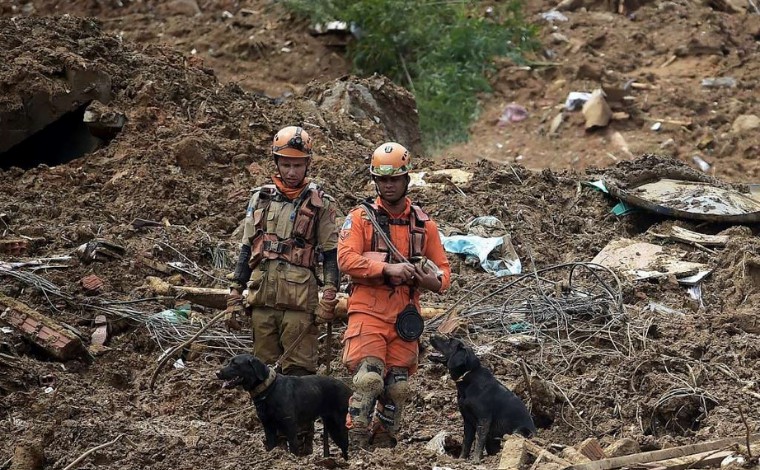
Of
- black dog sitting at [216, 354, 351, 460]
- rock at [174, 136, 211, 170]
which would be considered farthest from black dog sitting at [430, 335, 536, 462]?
rock at [174, 136, 211, 170]

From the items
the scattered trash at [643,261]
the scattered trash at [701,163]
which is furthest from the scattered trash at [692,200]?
the scattered trash at [701,163]

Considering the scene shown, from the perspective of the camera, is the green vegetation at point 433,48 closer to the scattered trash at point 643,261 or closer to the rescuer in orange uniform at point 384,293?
the scattered trash at point 643,261

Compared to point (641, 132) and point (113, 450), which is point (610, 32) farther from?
point (113, 450)

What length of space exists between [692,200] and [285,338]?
6.33 metres

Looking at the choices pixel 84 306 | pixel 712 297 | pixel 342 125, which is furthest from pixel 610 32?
pixel 84 306

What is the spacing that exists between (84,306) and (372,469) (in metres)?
4.39

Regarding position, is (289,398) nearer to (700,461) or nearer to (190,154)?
(700,461)

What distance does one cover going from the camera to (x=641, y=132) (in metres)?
18.7

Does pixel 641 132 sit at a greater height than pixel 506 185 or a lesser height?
lesser

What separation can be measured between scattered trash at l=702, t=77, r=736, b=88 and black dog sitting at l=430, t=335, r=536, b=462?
14.3 meters

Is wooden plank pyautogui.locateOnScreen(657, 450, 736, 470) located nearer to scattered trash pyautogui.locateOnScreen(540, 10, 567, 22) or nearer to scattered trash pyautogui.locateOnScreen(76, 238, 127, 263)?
scattered trash pyautogui.locateOnScreen(76, 238, 127, 263)

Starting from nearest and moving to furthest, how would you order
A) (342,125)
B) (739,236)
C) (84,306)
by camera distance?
(84,306) → (739,236) → (342,125)

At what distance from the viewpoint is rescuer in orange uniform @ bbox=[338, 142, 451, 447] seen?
681cm

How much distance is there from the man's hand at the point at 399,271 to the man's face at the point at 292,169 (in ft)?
3.44
